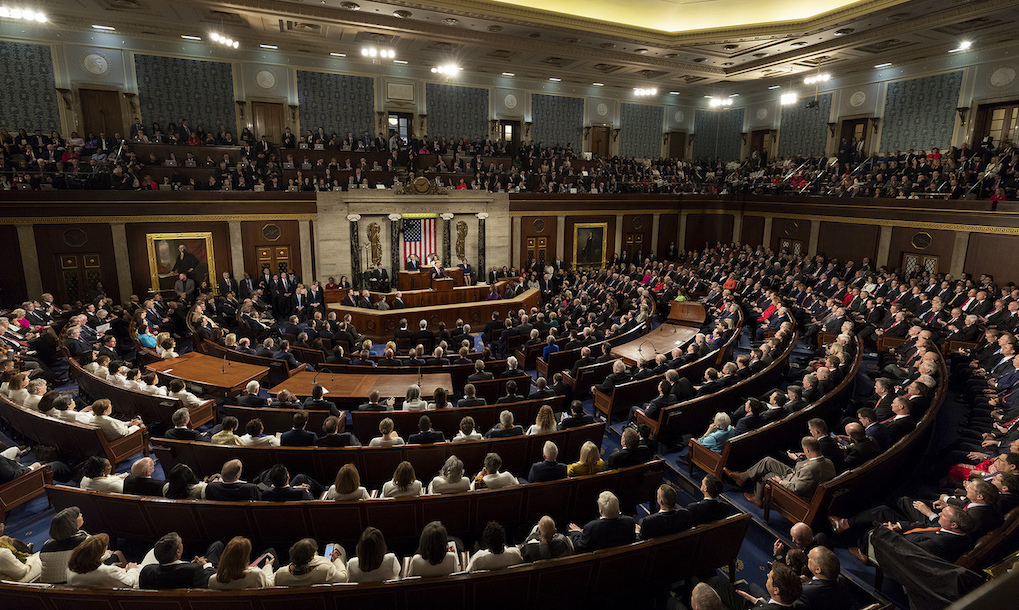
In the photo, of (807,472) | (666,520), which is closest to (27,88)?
(666,520)

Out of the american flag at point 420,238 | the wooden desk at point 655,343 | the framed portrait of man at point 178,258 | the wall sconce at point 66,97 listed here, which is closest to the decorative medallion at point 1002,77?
the wooden desk at point 655,343

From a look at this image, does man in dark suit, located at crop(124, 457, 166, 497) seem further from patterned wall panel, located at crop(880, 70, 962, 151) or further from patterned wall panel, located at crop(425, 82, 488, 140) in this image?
patterned wall panel, located at crop(880, 70, 962, 151)

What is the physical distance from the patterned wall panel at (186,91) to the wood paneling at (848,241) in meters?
23.0

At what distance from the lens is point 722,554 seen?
4387 millimetres

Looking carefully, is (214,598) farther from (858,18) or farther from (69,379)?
(858,18)

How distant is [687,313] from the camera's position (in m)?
14.2

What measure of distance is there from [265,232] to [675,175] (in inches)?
729

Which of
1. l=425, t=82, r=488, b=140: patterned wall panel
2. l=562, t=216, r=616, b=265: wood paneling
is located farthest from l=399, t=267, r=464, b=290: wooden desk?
l=425, t=82, r=488, b=140: patterned wall panel

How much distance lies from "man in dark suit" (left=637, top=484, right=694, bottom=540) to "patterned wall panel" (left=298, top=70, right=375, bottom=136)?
2085cm

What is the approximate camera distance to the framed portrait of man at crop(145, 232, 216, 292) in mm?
15523

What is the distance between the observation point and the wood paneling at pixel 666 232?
76.9ft

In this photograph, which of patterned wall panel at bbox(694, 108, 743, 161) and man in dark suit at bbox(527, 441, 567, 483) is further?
patterned wall panel at bbox(694, 108, 743, 161)

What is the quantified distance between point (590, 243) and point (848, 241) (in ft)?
31.4

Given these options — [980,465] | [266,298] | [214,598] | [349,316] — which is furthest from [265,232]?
[980,465]
